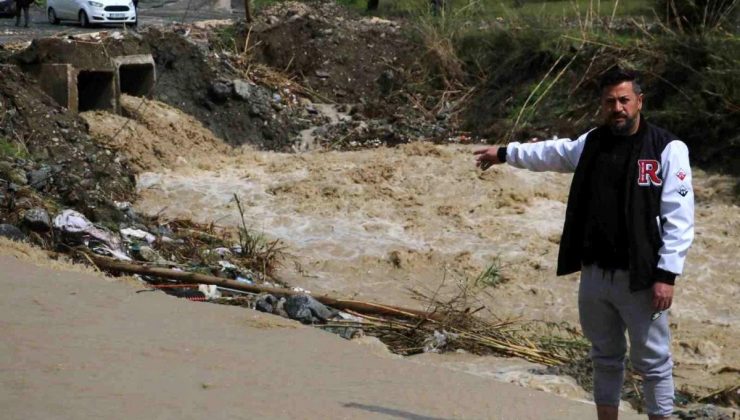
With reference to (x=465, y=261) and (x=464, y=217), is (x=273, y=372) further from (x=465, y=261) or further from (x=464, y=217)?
(x=464, y=217)

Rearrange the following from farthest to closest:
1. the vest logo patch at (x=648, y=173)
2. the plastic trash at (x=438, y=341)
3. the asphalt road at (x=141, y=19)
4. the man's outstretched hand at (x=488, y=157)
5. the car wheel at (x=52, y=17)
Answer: the car wheel at (x=52, y=17)
the asphalt road at (x=141, y=19)
the plastic trash at (x=438, y=341)
the man's outstretched hand at (x=488, y=157)
the vest logo patch at (x=648, y=173)

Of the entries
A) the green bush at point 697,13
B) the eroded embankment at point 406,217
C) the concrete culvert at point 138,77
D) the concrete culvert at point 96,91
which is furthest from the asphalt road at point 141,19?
the green bush at point 697,13

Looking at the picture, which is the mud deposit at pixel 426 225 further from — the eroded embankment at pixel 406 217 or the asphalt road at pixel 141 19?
the asphalt road at pixel 141 19

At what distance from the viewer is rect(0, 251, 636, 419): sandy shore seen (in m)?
5.86

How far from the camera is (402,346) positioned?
8.69 metres

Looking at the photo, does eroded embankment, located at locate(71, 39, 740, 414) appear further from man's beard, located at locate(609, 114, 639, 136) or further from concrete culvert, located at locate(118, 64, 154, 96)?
man's beard, located at locate(609, 114, 639, 136)

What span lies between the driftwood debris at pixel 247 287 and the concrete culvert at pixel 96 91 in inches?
315

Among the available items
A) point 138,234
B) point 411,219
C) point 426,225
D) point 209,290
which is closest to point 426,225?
point 426,225

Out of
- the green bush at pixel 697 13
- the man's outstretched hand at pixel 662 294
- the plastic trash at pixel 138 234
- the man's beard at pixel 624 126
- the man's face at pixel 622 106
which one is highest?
the man's face at pixel 622 106

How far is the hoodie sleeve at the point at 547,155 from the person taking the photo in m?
5.80

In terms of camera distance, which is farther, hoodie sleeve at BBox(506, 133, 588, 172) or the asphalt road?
the asphalt road

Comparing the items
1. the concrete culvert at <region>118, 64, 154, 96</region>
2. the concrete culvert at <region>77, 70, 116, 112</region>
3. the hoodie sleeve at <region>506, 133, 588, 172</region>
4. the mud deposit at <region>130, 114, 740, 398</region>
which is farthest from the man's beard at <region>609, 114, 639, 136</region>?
the concrete culvert at <region>118, 64, 154, 96</region>

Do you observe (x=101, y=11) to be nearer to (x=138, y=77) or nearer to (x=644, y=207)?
(x=138, y=77)

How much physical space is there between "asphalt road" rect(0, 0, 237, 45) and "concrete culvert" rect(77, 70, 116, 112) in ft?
A: 10.3
